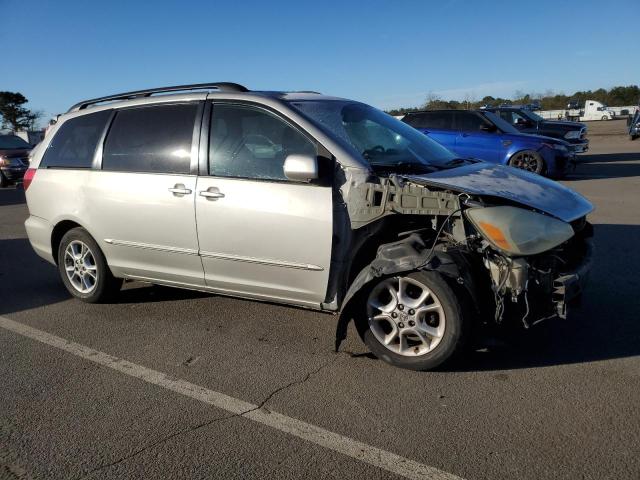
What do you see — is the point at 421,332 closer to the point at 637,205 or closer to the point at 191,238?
the point at 191,238

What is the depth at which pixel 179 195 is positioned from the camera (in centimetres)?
437

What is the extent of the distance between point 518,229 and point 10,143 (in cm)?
1852

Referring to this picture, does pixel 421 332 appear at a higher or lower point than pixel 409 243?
lower

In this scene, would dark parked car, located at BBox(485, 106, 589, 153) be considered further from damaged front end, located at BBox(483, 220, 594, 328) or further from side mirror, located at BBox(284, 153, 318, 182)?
side mirror, located at BBox(284, 153, 318, 182)

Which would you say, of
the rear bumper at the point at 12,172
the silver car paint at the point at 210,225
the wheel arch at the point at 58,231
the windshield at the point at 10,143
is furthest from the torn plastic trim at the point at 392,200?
the windshield at the point at 10,143

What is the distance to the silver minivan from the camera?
348 cm

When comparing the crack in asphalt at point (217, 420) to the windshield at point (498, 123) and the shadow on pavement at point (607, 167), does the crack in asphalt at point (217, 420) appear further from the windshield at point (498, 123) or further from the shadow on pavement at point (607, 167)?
the shadow on pavement at point (607, 167)

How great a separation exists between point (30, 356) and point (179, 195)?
5.24ft

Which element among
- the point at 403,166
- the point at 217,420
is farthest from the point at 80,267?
the point at 403,166

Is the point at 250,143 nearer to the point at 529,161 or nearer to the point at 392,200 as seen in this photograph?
the point at 392,200

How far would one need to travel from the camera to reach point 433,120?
14.1 meters

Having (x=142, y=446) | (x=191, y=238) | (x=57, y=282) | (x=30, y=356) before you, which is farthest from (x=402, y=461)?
(x=57, y=282)

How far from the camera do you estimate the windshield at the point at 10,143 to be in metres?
17.6

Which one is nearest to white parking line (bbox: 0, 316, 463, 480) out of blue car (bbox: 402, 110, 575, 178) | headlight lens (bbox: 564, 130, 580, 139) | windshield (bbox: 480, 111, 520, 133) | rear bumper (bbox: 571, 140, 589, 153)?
blue car (bbox: 402, 110, 575, 178)
